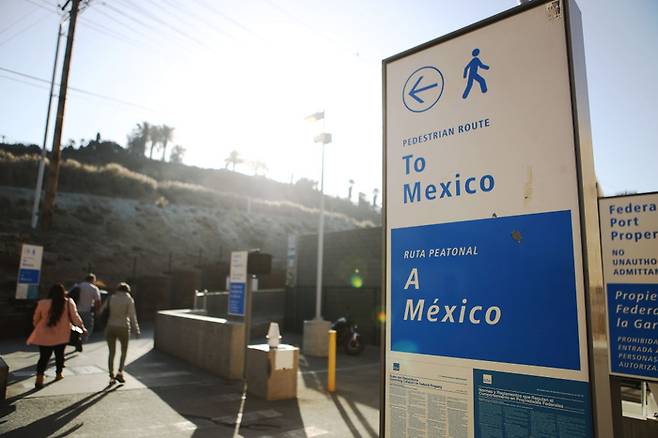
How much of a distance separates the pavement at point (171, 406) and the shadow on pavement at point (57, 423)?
0.5 inches

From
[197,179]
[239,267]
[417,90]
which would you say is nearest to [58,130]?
[239,267]

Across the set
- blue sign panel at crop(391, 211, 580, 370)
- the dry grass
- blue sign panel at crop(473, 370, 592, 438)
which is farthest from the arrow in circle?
the dry grass

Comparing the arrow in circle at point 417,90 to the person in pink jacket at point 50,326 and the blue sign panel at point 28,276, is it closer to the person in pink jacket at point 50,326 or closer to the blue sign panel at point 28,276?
the person in pink jacket at point 50,326

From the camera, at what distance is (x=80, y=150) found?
6738 centimetres

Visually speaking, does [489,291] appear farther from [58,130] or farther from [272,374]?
[58,130]

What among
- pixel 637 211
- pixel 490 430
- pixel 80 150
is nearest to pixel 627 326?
pixel 637 211

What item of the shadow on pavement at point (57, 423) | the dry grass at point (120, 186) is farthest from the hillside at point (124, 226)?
the shadow on pavement at point (57, 423)

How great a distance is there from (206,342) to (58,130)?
15532 mm

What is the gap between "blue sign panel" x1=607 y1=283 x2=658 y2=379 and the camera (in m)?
4.85

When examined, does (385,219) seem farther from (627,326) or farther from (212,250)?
(212,250)

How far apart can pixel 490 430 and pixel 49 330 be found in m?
9.25

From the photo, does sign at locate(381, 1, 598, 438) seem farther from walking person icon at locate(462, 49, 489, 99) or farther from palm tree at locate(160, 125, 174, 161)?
palm tree at locate(160, 125, 174, 161)

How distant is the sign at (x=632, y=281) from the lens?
491cm

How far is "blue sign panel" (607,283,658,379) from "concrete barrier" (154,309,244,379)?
24.7 feet
